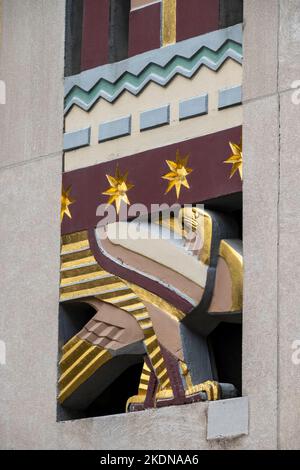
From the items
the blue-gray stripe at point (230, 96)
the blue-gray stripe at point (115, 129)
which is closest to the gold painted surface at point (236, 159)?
the blue-gray stripe at point (230, 96)

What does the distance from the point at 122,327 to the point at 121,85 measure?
200 centimetres

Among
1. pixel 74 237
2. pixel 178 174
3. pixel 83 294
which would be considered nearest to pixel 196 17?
pixel 178 174

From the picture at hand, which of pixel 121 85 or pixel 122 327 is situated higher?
pixel 121 85

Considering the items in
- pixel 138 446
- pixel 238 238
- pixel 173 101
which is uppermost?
pixel 173 101

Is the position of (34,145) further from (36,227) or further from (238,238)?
(238,238)

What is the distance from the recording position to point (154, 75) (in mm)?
18719

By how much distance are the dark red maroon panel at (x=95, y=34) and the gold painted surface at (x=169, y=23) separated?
2.07 feet

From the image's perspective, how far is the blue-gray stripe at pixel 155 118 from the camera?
18531mm

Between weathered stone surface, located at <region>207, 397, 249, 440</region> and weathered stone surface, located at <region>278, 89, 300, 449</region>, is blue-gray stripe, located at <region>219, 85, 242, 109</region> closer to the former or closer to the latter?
weathered stone surface, located at <region>278, 89, 300, 449</region>

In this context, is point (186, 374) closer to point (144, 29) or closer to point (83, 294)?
point (83, 294)

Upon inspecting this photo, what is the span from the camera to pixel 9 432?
747 inches

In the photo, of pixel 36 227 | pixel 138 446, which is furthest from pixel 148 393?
pixel 36 227

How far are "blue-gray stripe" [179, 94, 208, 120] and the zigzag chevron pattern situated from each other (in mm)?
223

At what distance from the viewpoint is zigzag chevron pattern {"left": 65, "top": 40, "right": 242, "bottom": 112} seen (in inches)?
717
